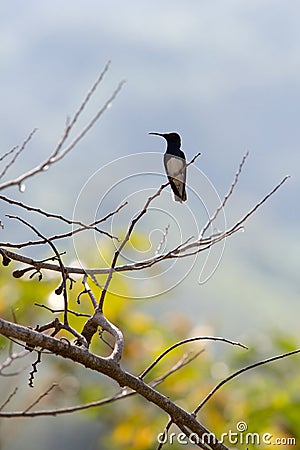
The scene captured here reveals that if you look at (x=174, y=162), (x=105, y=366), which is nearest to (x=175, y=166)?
(x=174, y=162)

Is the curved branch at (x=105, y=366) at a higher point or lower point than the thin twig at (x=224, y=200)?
lower

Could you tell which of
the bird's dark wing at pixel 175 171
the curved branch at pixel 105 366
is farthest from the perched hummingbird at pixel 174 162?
the curved branch at pixel 105 366

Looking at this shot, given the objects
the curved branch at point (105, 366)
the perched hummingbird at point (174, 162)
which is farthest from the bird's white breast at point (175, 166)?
the curved branch at point (105, 366)

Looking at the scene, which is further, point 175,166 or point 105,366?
point 175,166

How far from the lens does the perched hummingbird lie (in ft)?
2.93

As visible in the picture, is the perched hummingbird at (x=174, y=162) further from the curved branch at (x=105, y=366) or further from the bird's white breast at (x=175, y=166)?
the curved branch at (x=105, y=366)

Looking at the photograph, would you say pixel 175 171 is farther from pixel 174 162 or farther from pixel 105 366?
pixel 105 366

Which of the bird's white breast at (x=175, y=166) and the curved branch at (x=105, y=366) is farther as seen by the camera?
the bird's white breast at (x=175, y=166)

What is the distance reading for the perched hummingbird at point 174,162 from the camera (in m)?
0.89

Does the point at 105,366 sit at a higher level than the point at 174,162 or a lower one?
lower

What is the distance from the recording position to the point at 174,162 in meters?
0.89

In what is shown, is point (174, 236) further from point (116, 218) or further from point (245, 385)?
point (245, 385)

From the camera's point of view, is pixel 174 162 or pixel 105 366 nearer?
pixel 105 366

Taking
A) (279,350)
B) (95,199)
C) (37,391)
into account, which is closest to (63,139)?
(95,199)
